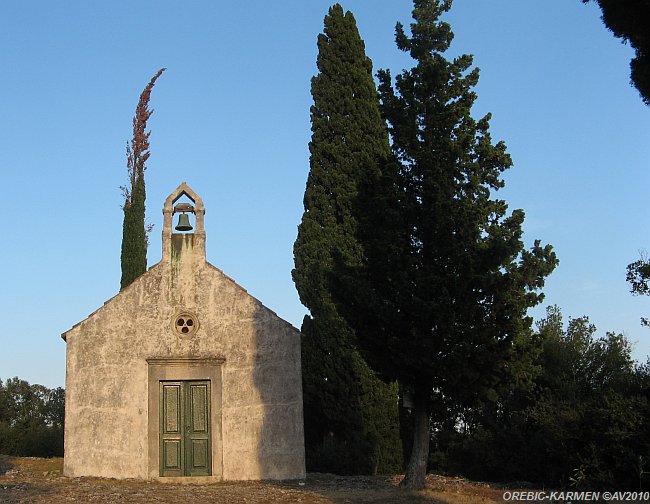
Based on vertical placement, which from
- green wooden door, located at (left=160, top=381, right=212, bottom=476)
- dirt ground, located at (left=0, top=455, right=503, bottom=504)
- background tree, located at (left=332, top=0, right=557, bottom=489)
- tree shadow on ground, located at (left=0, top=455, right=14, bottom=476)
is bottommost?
dirt ground, located at (left=0, top=455, right=503, bottom=504)

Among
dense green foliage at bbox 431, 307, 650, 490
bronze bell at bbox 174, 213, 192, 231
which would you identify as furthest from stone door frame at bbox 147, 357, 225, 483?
dense green foliage at bbox 431, 307, 650, 490

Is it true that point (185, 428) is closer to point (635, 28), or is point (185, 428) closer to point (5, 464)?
point (5, 464)

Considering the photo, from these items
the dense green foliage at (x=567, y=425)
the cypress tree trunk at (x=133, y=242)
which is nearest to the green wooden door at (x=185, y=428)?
the dense green foliage at (x=567, y=425)

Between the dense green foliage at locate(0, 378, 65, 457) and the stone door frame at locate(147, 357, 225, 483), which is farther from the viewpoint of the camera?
the dense green foliage at locate(0, 378, 65, 457)

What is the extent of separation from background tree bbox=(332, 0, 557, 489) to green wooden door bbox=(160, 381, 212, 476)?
3926 millimetres

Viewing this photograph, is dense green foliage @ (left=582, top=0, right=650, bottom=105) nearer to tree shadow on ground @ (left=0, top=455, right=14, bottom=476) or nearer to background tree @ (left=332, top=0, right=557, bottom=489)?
background tree @ (left=332, top=0, right=557, bottom=489)

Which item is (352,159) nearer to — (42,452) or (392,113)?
(392,113)

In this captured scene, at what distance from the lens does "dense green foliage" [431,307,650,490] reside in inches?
629

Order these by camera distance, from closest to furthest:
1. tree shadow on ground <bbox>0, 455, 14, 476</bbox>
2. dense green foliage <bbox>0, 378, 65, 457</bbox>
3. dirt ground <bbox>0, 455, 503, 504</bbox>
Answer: dirt ground <bbox>0, 455, 503, 504</bbox>
tree shadow on ground <bbox>0, 455, 14, 476</bbox>
dense green foliage <bbox>0, 378, 65, 457</bbox>

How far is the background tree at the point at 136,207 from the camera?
27000 millimetres

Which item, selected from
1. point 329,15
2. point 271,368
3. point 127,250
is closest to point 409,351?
point 271,368

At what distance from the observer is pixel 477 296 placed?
14773mm

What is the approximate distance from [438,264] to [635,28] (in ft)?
19.9

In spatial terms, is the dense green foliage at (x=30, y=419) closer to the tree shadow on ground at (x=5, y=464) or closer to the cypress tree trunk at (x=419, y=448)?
the tree shadow on ground at (x=5, y=464)
